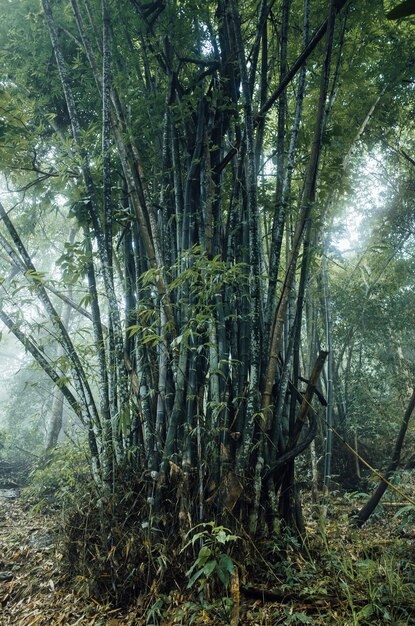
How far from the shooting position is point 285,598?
174 cm

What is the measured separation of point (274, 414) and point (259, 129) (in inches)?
68.9

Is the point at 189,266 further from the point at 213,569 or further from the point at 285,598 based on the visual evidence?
the point at 285,598

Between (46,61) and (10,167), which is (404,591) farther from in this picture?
(46,61)

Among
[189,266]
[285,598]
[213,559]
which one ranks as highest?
[189,266]

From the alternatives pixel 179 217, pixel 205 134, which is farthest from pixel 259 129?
pixel 179 217

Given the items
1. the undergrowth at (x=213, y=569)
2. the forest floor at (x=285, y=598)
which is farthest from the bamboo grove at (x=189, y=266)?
the forest floor at (x=285, y=598)

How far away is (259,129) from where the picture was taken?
2.56 meters

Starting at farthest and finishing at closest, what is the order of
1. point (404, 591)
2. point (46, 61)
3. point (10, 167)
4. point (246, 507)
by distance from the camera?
1. point (46, 61)
2. point (10, 167)
3. point (246, 507)
4. point (404, 591)

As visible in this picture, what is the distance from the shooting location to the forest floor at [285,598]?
161 centimetres

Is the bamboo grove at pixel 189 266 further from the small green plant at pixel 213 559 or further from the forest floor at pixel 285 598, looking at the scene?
the forest floor at pixel 285 598

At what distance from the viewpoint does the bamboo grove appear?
2.06 meters

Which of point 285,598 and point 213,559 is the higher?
point 213,559

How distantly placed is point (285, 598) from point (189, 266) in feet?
5.53

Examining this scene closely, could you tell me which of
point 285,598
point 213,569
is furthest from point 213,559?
point 285,598
